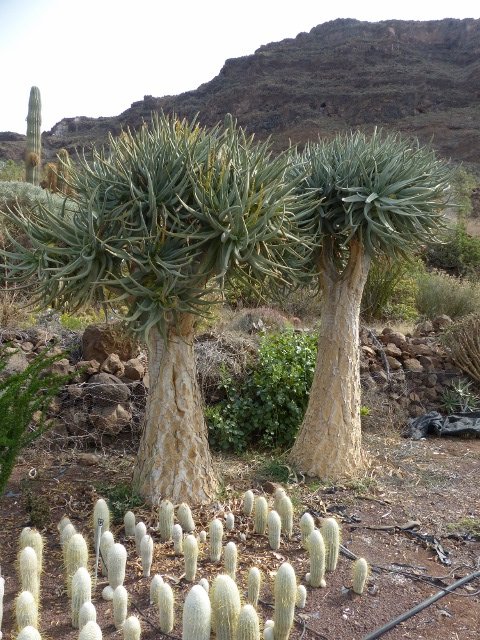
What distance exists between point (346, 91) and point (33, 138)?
114ft

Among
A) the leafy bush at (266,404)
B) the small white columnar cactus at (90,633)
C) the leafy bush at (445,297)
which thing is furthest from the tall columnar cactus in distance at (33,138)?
the small white columnar cactus at (90,633)

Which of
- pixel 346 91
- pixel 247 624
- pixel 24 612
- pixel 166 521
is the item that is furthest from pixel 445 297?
pixel 346 91

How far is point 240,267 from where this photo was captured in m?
3.58

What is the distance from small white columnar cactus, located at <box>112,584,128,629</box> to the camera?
8.59 ft

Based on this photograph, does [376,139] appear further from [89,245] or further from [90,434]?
[90,434]

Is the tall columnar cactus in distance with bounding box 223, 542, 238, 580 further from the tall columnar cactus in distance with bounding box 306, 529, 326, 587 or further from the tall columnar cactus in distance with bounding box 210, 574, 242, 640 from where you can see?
the tall columnar cactus in distance with bounding box 210, 574, 242, 640

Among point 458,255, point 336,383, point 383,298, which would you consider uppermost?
point 458,255

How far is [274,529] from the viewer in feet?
11.2

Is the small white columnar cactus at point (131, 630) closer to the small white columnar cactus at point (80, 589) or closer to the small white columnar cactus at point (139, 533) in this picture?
the small white columnar cactus at point (80, 589)

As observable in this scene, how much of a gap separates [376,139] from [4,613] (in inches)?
151

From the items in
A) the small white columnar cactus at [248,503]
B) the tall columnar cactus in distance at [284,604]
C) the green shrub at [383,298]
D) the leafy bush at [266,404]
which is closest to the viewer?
the tall columnar cactus in distance at [284,604]

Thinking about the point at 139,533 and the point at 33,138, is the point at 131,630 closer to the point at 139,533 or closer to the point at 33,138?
the point at 139,533

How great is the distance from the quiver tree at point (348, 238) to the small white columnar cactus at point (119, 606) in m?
2.22

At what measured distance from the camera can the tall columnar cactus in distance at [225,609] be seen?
94.9 inches
